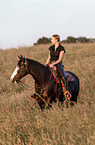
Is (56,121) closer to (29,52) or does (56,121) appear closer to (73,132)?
(73,132)

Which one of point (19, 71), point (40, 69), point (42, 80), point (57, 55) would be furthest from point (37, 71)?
point (57, 55)

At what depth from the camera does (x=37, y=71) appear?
4770 millimetres

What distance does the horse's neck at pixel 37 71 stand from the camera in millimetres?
4668

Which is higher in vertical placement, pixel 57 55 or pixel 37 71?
pixel 57 55

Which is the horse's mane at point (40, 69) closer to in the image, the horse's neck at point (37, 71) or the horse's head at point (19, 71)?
the horse's neck at point (37, 71)

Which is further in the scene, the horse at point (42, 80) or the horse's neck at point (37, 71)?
the horse's neck at point (37, 71)

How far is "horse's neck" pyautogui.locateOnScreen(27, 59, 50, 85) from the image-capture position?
4668mm

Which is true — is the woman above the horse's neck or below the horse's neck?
above

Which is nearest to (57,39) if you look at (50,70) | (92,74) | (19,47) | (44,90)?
(50,70)

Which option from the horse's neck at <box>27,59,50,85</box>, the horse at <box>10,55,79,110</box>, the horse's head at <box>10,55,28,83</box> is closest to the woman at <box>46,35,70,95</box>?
the horse at <box>10,55,79,110</box>

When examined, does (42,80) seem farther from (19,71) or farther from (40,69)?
(19,71)

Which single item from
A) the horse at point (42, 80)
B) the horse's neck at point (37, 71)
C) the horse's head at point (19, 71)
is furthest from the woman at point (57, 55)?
the horse's head at point (19, 71)

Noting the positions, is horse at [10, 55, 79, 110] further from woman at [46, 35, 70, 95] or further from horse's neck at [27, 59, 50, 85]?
woman at [46, 35, 70, 95]

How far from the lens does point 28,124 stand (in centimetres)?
446
